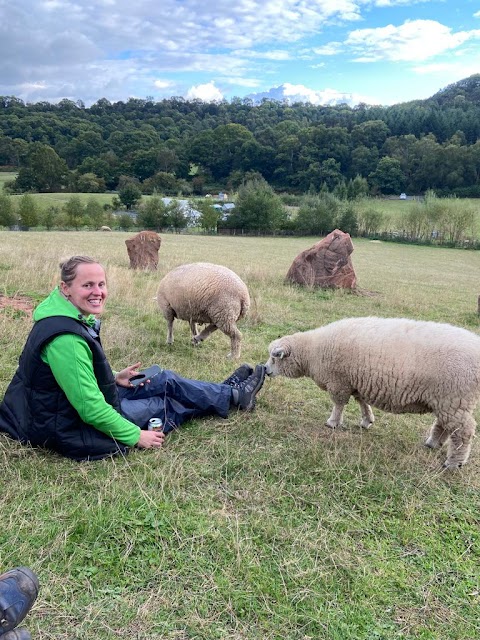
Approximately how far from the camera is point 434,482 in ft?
13.7

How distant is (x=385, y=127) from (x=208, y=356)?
124m

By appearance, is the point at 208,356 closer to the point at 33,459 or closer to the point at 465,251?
the point at 33,459

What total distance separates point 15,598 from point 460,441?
4046 millimetres

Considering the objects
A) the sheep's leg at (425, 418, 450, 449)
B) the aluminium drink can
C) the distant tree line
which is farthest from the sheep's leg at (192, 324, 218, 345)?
the distant tree line

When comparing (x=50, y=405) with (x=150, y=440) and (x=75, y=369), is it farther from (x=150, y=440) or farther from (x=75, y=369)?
(x=150, y=440)

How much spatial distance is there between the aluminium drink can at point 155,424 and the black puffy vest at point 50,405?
41cm

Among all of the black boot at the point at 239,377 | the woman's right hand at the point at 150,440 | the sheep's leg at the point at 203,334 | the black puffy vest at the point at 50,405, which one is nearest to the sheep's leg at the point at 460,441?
the black boot at the point at 239,377

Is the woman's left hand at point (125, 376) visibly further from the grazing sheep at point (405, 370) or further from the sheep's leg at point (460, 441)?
the sheep's leg at point (460, 441)

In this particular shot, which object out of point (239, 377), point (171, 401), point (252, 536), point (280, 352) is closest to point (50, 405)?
point (171, 401)

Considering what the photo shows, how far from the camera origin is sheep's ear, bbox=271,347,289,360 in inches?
230

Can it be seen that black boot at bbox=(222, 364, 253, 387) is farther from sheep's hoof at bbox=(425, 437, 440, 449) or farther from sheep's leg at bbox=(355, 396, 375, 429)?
sheep's hoof at bbox=(425, 437, 440, 449)

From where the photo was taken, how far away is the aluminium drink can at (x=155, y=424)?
14.6 feet

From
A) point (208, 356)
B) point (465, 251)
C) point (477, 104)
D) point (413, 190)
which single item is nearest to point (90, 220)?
point (465, 251)

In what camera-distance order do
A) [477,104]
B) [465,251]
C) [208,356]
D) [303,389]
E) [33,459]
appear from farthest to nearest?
[477,104] < [465,251] < [208,356] < [303,389] < [33,459]
